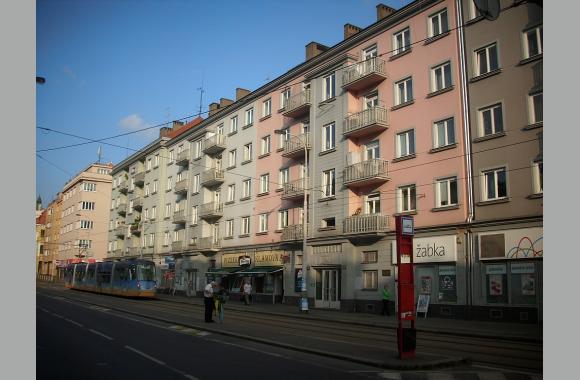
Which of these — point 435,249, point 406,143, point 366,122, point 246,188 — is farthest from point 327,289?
point 246,188

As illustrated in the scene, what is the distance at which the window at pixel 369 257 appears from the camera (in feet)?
96.6

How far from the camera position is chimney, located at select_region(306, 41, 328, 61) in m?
37.7

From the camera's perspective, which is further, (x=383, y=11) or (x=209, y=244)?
(x=209, y=244)

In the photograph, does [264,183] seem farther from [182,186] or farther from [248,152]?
[182,186]

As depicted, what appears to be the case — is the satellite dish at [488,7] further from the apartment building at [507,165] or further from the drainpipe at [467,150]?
the drainpipe at [467,150]

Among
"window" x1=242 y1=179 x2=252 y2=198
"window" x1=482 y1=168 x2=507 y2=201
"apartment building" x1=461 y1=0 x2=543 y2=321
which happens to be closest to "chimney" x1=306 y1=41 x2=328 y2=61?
"window" x1=242 y1=179 x2=252 y2=198

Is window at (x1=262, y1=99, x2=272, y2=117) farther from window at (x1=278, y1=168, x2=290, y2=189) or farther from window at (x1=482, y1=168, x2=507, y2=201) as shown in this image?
window at (x1=482, y1=168, x2=507, y2=201)

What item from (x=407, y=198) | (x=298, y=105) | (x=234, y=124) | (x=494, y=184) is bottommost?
(x=407, y=198)

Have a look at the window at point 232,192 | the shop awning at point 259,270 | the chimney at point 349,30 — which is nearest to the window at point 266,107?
the window at point 232,192

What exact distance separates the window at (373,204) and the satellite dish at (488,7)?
20.7 meters

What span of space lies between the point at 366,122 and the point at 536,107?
32.5 ft

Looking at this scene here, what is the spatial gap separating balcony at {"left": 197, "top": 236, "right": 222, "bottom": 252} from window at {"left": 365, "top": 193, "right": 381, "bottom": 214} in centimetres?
1864

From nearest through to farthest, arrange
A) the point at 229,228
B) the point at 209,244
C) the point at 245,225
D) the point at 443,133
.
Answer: the point at 443,133 → the point at 245,225 → the point at 229,228 → the point at 209,244

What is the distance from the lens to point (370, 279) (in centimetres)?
2981
